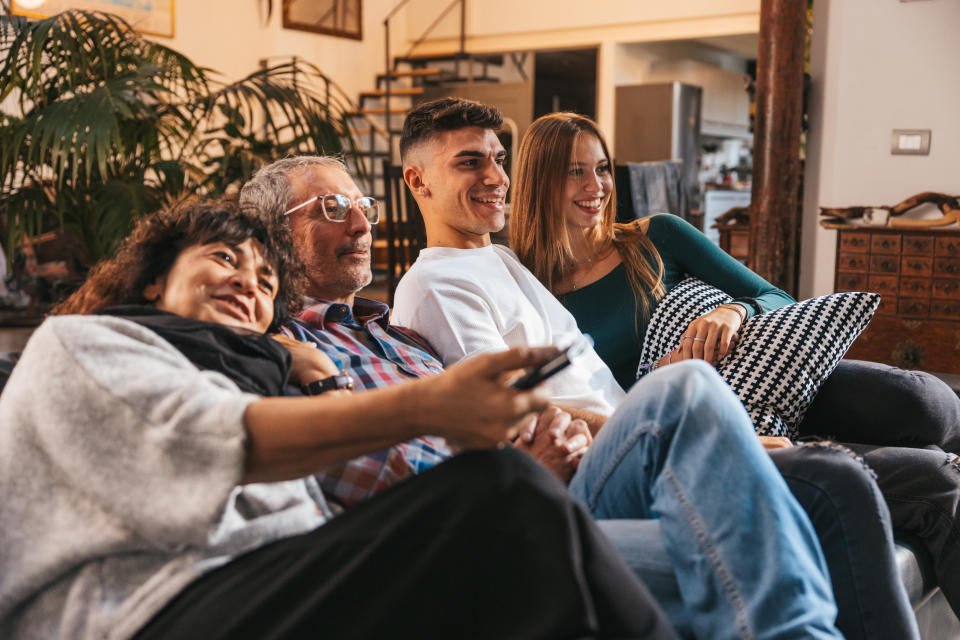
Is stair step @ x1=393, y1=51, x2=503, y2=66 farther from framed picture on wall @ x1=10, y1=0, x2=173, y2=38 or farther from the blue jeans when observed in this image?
the blue jeans

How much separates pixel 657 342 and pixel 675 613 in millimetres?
944

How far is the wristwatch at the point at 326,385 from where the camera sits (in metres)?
1.32

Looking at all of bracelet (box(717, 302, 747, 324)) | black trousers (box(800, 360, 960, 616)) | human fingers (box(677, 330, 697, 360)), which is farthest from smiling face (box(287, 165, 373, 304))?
black trousers (box(800, 360, 960, 616))

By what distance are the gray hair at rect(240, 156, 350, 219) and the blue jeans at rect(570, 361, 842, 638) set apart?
2.75 ft

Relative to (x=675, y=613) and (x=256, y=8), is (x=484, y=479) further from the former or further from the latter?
(x=256, y=8)

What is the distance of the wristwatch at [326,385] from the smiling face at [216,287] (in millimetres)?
114

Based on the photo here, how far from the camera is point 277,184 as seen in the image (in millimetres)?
1786

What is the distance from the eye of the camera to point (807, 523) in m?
1.19

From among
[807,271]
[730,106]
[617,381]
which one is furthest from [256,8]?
[617,381]

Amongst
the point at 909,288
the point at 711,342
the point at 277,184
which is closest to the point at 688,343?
the point at 711,342

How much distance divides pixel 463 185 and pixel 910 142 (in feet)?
10.5

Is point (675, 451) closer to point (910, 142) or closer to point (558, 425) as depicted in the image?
point (558, 425)

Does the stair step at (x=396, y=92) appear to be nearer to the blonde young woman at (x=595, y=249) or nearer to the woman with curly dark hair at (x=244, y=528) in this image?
the blonde young woman at (x=595, y=249)

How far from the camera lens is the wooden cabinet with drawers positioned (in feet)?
13.4
